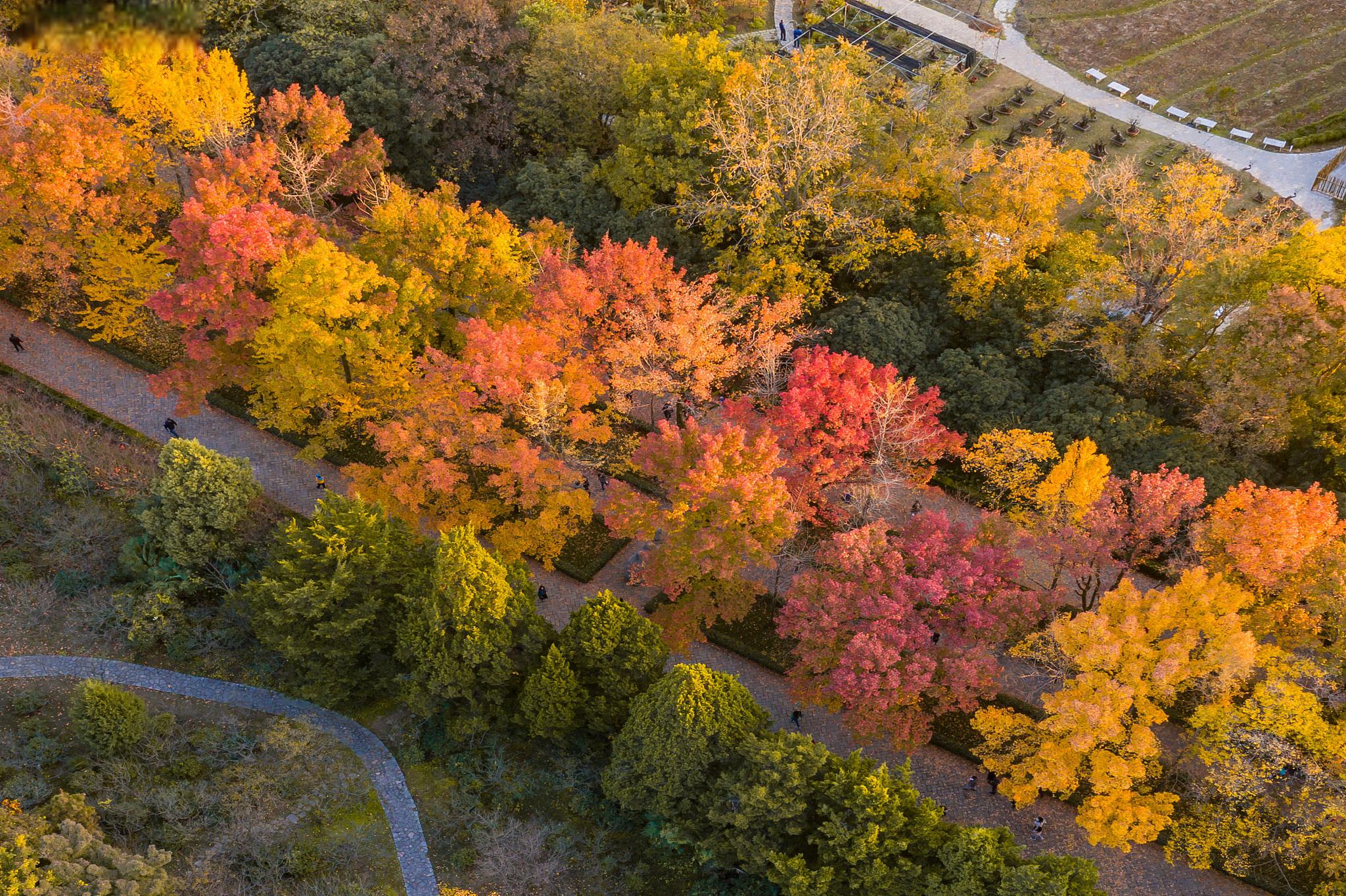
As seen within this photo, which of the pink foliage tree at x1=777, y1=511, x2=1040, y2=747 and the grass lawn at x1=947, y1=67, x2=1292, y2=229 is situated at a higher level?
the grass lawn at x1=947, y1=67, x2=1292, y2=229

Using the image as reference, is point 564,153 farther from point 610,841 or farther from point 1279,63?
point 1279,63

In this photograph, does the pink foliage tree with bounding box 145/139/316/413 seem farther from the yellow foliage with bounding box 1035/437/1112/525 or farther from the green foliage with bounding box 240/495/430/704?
the yellow foliage with bounding box 1035/437/1112/525

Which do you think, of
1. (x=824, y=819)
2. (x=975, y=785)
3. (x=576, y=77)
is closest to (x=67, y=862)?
(x=824, y=819)

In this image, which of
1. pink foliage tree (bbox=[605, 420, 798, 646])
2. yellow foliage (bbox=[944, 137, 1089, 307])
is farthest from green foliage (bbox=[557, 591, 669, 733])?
yellow foliage (bbox=[944, 137, 1089, 307])

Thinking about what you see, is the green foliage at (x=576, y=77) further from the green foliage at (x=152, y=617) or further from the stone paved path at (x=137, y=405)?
the green foliage at (x=152, y=617)

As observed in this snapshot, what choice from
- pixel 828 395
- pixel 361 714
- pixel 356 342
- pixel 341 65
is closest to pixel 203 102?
pixel 341 65

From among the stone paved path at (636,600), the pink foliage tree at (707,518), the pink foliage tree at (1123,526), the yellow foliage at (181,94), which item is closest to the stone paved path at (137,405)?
the stone paved path at (636,600)

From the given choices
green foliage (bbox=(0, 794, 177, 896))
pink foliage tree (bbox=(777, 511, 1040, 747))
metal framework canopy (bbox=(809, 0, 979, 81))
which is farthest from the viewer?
metal framework canopy (bbox=(809, 0, 979, 81))
